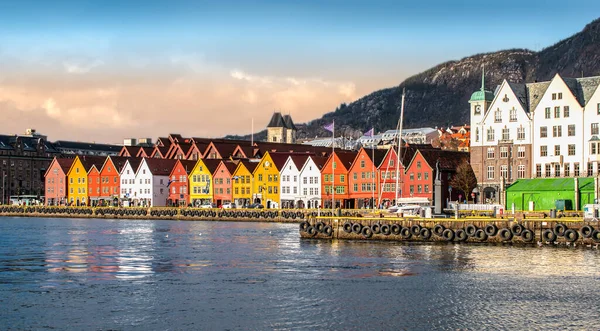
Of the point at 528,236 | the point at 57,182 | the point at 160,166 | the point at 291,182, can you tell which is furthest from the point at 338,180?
the point at 57,182

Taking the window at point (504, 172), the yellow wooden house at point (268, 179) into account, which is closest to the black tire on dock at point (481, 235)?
the window at point (504, 172)

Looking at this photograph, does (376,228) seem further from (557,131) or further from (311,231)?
(557,131)

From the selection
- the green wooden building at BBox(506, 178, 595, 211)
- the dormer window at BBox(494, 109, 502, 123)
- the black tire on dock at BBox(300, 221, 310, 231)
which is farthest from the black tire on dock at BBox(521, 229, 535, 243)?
the dormer window at BBox(494, 109, 502, 123)

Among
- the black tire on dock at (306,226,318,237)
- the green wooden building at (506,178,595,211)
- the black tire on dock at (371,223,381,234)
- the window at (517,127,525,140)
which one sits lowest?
the black tire on dock at (306,226,318,237)

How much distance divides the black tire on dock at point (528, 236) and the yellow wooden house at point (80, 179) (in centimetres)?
12258

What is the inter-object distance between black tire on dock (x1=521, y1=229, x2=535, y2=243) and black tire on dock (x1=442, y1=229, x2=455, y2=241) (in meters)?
5.94

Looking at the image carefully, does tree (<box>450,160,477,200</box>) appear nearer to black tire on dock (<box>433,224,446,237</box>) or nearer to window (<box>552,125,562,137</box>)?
window (<box>552,125,562,137</box>)

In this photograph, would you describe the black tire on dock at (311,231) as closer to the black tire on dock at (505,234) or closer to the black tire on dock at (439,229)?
the black tire on dock at (439,229)

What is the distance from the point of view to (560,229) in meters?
69.8

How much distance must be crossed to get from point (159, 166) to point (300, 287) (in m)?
124

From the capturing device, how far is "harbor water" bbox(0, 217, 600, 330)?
37.4 m

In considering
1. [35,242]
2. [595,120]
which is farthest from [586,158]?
[35,242]

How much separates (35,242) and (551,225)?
4659cm

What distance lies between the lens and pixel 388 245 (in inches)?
2854
